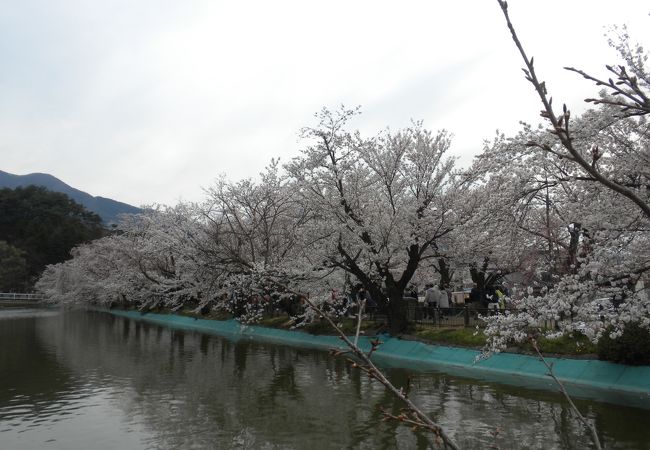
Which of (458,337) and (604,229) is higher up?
(604,229)

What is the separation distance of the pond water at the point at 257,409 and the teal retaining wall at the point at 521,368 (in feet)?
3.18

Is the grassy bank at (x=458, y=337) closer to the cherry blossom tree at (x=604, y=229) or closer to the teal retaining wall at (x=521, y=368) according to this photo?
the teal retaining wall at (x=521, y=368)

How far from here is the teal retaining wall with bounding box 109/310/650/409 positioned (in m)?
13.0

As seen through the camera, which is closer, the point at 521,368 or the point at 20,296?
the point at 521,368

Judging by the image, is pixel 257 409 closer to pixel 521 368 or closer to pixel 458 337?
→ pixel 521 368

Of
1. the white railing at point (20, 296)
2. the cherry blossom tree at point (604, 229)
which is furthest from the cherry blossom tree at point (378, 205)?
the white railing at point (20, 296)

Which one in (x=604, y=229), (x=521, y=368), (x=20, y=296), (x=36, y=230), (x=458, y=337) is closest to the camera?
(x=604, y=229)

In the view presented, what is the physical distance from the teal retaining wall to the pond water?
968 mm

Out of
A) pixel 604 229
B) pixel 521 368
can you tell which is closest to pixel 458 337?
pixel 521 368

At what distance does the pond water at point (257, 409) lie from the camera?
977 cm

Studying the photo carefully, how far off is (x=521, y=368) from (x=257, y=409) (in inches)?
344

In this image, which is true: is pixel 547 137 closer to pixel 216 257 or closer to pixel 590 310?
pixel 590 310

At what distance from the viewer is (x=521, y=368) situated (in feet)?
52.6

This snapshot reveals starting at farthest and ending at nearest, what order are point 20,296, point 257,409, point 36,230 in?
point 36,230
point 20,296
point 257,409
